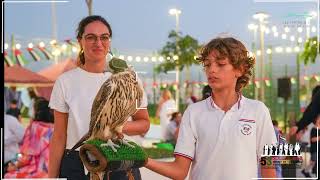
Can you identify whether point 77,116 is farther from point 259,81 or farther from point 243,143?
point 259,81

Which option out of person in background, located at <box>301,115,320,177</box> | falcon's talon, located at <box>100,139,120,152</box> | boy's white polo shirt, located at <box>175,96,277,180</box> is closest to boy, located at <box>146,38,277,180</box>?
boy's white polo shirt, located at <box>175,96,277,180</box>

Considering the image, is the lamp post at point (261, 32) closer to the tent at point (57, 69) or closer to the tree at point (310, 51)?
the tree at point (310, 51)

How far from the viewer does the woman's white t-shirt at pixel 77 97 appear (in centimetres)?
224

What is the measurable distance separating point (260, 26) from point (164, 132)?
29.9 inches

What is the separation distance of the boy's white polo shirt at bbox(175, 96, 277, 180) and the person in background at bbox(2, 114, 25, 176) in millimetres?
1191

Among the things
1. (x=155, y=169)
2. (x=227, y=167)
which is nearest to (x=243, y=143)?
(x=227, y=167)

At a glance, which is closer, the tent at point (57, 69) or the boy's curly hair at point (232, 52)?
the boy's curly hair at point (232, 52)

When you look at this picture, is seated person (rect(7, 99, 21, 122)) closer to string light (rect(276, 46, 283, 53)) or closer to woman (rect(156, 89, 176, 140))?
woman (rect(156, 89, 176, 140))

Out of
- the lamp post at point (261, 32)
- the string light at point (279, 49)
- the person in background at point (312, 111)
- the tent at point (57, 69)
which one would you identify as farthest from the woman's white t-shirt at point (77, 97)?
the person in background at point (312, 111)

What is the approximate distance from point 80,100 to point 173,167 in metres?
0.55

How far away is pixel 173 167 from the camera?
1.92 meters

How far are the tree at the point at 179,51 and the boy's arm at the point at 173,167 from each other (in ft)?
2.90

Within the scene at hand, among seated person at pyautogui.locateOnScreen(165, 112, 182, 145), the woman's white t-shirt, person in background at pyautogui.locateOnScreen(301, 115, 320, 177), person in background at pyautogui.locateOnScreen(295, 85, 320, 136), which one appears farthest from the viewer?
person in background at pyautogui.locateOnScreen(301, 115, 320, 177)

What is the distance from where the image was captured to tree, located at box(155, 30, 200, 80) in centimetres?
277
